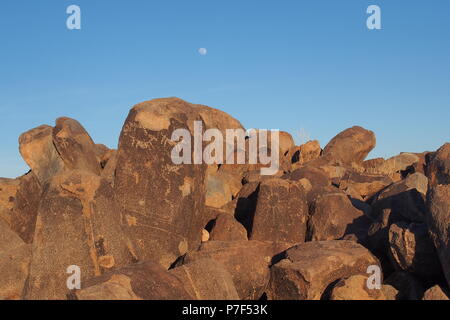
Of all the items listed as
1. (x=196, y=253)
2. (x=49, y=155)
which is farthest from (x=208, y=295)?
(x=49, y=155)

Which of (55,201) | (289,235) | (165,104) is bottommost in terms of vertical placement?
(289,235)

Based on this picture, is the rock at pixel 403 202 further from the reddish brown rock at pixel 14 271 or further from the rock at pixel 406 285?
the reddish brown rock at pixel 14 271

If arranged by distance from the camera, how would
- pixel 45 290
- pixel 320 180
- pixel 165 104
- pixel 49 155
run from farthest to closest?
pixel 320 180 < pixel 49 155 < pixel 165 104 < pixel 45 290

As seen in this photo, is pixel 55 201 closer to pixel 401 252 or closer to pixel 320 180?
pixel 401 252

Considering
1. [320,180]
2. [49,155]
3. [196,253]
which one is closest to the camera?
[196,253]

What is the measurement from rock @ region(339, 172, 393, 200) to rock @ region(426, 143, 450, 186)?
2.25 metres

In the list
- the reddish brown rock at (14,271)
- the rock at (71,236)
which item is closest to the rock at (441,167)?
the rock at (71,236)

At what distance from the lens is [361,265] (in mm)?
5906

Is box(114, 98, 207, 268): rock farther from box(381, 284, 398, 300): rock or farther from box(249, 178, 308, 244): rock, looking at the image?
box(381, 284, 398, 300): rock

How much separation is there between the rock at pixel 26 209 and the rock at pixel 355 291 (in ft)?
15.4

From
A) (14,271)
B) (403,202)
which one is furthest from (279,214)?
(14,271)

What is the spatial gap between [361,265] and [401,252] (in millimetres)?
444

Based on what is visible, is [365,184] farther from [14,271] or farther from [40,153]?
[14,271]
